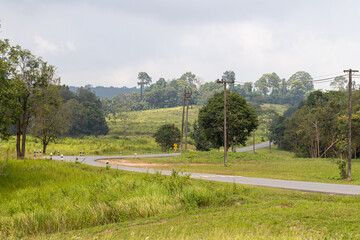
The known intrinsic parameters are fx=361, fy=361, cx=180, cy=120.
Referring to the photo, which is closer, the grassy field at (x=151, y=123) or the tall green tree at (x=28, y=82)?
the tall green tree at (x=28, y=82)

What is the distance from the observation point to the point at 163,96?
194 metres

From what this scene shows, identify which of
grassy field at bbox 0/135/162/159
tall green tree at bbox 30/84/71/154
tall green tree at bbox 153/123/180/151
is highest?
tall green tree at bbox 30/84/71/154

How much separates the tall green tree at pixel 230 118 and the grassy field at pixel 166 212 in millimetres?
38715

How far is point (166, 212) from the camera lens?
47.1 feet

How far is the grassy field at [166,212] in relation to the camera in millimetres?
10430

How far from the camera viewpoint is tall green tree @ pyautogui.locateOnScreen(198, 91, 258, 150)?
57938 mm

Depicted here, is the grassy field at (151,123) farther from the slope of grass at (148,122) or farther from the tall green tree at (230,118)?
the tall green tree at (230,118)

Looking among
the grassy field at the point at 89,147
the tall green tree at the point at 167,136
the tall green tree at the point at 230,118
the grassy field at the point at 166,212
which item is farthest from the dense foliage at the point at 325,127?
the grassy field at the point at 166,212

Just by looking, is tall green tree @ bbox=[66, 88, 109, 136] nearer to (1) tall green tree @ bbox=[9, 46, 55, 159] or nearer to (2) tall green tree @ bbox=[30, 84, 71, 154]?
(2) tall green tree @ bbox=[30, 84, 71, 154]

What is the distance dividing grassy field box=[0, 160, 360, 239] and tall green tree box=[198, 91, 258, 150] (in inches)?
1524

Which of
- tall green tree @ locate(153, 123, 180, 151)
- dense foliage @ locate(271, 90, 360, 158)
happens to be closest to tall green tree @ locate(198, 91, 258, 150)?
dense foliage @ locate(271, 90, 360, 158)

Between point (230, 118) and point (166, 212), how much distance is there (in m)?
44.4

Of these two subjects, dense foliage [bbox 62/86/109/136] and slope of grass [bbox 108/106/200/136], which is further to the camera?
slope of grass [bbox 108/106/200/136]

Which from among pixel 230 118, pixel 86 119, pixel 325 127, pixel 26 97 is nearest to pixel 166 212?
pixel 26 97
